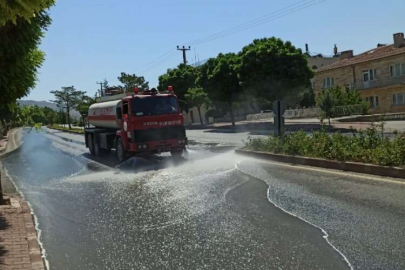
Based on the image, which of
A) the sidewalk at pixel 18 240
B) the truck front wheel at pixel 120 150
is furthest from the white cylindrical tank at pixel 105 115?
the sidewalk at pixel 18 240

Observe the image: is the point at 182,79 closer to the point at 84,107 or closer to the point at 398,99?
the point at 84,107

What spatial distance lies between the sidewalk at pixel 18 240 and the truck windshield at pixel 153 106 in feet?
24.3

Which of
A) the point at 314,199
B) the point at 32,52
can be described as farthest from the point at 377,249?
the point at 32,52

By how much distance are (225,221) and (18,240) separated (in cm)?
295

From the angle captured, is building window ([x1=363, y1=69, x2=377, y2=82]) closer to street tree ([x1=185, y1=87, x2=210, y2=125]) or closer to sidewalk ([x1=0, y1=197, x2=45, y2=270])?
street tree ([x1=185, y1=87, x2=210, y2=125])

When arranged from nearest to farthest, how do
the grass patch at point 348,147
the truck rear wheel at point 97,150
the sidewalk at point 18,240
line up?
the sidewalk at point 18,240, the grass patch at point 348,147, the truck rear wheel at point 97,150

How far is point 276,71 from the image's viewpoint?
35719mm

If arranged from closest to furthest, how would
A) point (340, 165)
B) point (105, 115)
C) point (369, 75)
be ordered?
point (340, 165) < point (105, 115) < point (369, 75)

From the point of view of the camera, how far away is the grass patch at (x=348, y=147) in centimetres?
959

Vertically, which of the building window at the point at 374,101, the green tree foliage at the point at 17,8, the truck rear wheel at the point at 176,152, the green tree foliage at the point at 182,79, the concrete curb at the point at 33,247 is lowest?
the concrete curb at the point at 33,247

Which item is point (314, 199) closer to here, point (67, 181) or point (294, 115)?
point (67, 181)

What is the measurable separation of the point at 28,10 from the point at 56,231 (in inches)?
167

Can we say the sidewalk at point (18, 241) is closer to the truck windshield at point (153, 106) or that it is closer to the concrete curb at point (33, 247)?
the concrete curb at point (33, 247)

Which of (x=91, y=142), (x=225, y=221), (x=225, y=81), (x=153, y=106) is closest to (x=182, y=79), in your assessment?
(x=225, y=81)
